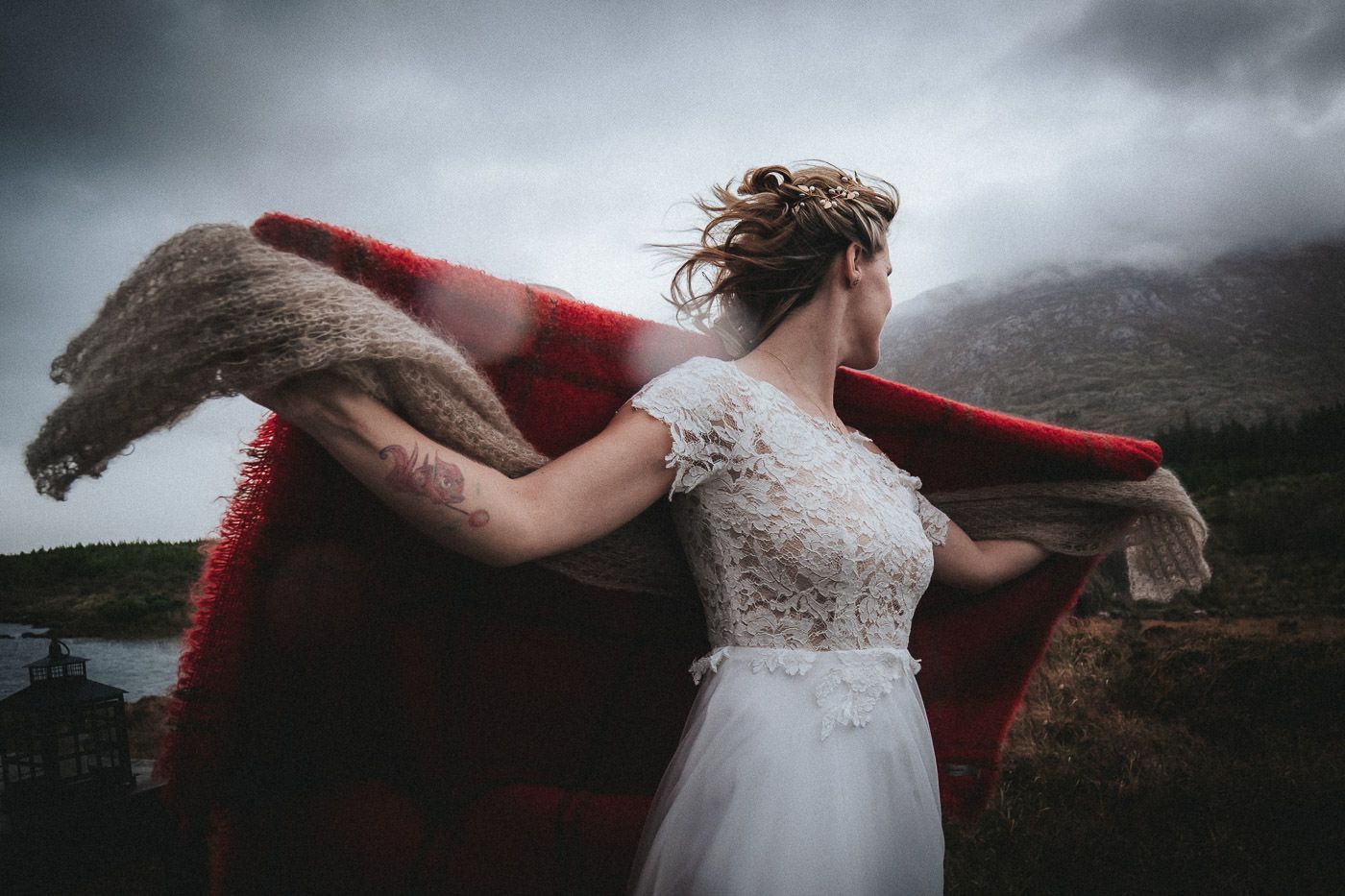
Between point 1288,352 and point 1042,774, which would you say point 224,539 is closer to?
point 1042,774

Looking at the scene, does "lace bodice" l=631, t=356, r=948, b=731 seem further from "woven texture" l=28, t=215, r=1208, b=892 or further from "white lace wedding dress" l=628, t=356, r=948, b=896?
"woven texture" l=28, t=215, r=1208, b=892

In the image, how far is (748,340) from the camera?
1.95 meters

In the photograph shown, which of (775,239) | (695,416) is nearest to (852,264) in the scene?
(775,239)

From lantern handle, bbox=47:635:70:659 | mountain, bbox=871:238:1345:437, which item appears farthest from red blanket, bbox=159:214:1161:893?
mountain, bbox=871:238:1345:437

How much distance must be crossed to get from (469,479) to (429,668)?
0.66 meters

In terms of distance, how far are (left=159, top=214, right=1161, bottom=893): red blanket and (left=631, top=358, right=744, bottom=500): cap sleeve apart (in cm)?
21

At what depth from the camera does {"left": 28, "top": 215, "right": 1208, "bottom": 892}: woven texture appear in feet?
3.10

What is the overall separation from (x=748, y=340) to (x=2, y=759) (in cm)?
308

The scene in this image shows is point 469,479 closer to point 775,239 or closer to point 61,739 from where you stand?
point 775,239

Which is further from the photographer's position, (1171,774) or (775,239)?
(1171,774)

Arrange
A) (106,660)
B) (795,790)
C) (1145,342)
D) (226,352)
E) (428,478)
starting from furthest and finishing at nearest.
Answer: (1145,342)
(106,660)
(795,790)
(428,478)
(226,352)

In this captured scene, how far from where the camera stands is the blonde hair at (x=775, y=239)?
1.84m

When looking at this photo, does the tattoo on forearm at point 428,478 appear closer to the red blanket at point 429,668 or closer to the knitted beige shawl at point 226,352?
the knitted beige shawl at point 226,352

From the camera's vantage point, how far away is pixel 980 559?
6.92 feet
